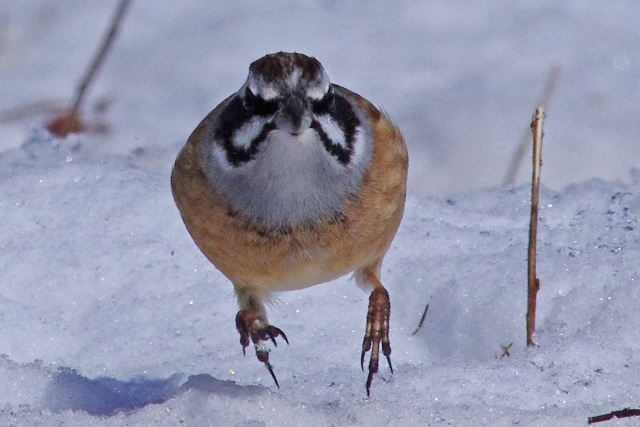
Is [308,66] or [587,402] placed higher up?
[308,66]

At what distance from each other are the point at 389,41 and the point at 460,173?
130 centimetres

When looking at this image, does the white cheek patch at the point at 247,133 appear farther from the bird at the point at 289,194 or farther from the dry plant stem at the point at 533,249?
the dry plant stem at the point at 533,249

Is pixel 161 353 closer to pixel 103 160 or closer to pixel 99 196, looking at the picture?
pixel 99 196

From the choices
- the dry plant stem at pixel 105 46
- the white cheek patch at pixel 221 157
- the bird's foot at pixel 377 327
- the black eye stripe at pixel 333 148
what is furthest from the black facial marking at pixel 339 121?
the dry plant stem at pixel 105 46

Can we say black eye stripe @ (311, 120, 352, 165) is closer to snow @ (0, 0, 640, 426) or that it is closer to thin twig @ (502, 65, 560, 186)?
snow @ (0, 0, 640, 426)

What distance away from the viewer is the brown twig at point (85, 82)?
193 inches

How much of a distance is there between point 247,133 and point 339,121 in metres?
0.28

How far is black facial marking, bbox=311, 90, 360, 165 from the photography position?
2895 millimetres

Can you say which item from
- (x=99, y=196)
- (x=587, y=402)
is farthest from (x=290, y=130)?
(x=99, y=196)

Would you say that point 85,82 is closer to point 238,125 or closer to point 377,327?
point 238,125

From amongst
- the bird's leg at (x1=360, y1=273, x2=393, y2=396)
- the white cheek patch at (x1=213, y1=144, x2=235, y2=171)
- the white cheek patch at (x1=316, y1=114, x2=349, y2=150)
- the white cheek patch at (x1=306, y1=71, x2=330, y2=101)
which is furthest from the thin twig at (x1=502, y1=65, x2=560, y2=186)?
the white cheek patch at (x1=306, y1=71, x2=330, y2=101)

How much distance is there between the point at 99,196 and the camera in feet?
14.2

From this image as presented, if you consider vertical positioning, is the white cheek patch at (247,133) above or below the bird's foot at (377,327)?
above

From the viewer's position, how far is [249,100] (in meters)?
2.88
